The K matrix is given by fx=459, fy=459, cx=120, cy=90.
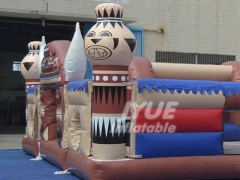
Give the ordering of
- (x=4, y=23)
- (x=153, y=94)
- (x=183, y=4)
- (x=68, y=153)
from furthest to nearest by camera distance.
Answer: (x=183, y=4) < (x=4, y=23) < (x=68, y=153) < (x=153, y=94)

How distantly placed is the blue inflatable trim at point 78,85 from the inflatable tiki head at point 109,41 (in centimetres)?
43

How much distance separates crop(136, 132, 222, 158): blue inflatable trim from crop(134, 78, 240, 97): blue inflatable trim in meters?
0.61

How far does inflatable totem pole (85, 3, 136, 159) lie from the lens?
6.11 metres

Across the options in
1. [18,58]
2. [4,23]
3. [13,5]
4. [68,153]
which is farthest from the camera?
[18,58]

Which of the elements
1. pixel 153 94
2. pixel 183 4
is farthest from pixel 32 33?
pixel 153 94

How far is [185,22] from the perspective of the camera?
47.6ft

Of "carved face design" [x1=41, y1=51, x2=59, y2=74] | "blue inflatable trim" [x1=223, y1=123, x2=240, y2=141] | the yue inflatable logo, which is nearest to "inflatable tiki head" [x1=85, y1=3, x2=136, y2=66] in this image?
the yue inflatable logo

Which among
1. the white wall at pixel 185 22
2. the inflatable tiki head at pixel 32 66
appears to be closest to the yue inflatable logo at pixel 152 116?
the inflatable tiki head at pixel 32 66

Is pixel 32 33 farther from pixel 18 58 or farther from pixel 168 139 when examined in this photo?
pixel 168 139

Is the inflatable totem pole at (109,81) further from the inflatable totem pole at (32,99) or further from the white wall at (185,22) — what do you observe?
the white wall at (185,22)

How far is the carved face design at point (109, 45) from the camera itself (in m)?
6.09

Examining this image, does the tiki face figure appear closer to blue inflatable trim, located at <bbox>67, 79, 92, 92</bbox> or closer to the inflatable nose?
the inflatable nose

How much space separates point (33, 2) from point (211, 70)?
6565 millimetres

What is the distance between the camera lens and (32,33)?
15.2 meters
